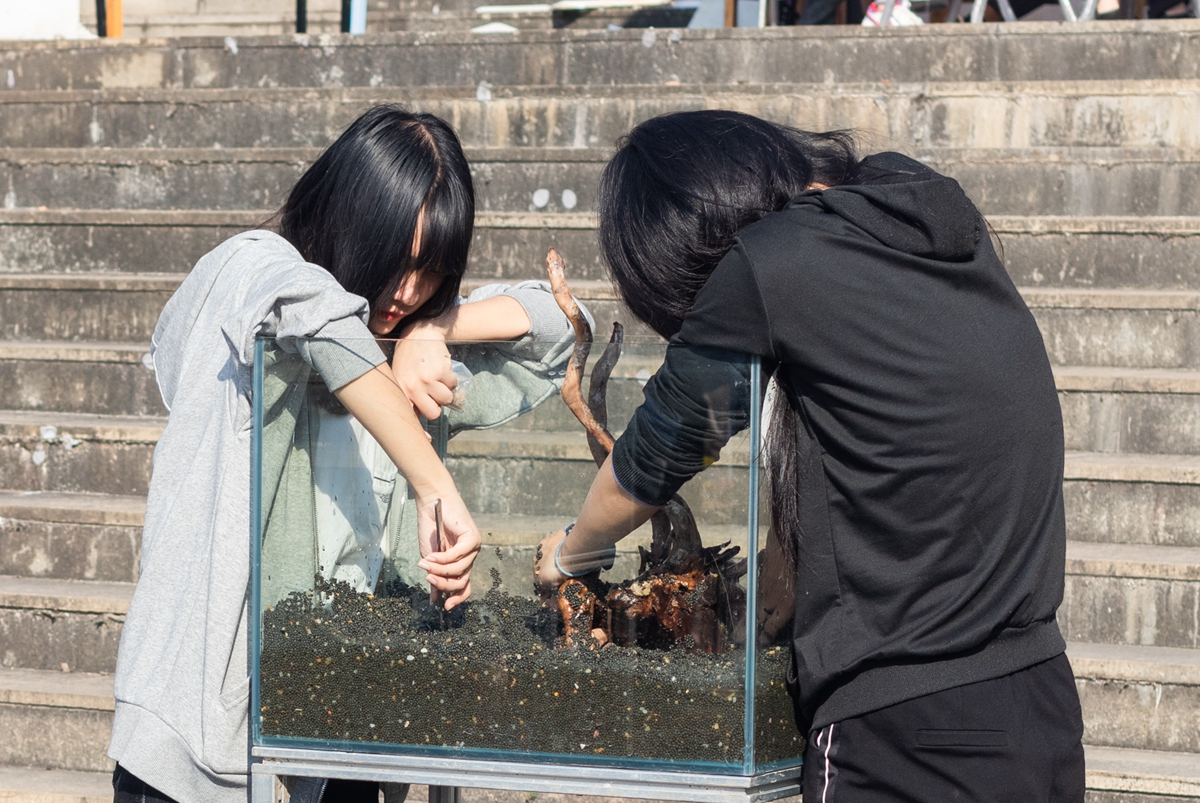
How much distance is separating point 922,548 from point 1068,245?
9.85 feet

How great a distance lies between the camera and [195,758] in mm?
1476

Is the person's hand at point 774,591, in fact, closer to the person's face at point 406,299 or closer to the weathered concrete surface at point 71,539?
the person's face at point 406,299

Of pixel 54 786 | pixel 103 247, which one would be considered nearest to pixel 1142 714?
pixel 54 786

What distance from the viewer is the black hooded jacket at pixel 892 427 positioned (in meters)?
1.23

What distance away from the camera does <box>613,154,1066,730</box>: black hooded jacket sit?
123 centimetres

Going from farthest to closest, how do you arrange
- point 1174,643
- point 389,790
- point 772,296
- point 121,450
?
point 121,450, point 1174,643, point 389,790, point 772,296

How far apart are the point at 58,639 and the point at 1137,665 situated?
2.78m

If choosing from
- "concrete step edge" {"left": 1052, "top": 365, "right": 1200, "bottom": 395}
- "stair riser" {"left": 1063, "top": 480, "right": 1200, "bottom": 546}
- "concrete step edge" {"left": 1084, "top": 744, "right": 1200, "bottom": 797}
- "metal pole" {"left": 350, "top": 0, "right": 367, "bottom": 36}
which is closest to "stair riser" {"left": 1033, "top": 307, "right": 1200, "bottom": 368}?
"concrete step edge" {"left": 1052, "top": 365, "right": 1200, "bottom": 395}

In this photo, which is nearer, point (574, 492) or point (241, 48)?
point (574, 492)

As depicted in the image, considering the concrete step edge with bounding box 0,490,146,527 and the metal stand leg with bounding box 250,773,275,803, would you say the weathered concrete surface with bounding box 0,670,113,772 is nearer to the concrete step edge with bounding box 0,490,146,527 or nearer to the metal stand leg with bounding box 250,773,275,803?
the concrete step edge with bounding box 0,490,146,527

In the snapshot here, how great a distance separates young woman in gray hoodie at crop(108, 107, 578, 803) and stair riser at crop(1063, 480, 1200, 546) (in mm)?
2188

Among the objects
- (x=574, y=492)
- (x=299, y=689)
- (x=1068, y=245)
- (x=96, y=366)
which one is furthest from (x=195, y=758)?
(x=1068, y=245)

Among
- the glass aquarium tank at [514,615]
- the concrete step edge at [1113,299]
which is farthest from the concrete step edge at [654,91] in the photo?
the glass aquarium tank at [514,615]

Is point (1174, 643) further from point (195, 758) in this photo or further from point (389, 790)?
point (195, 758)
